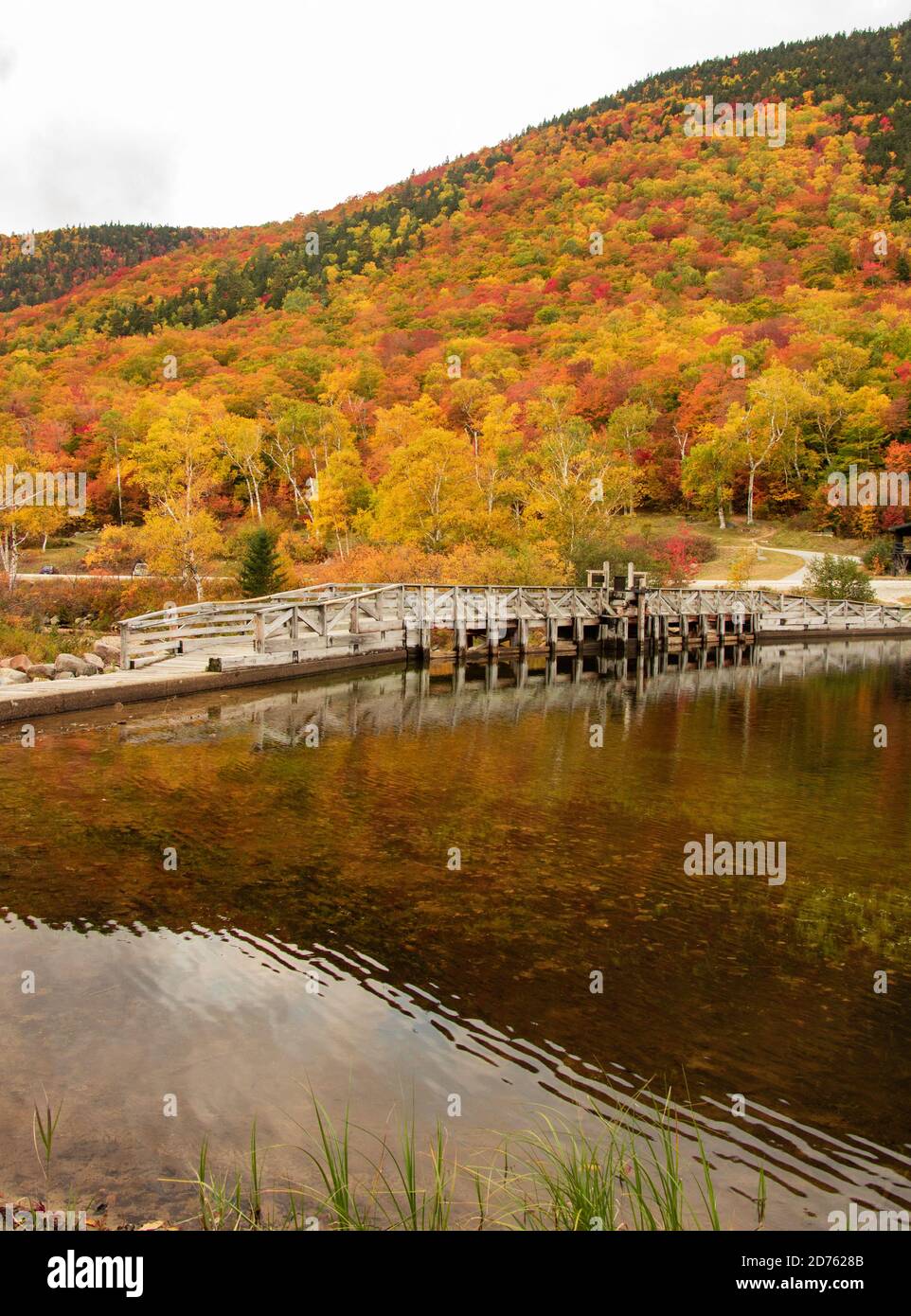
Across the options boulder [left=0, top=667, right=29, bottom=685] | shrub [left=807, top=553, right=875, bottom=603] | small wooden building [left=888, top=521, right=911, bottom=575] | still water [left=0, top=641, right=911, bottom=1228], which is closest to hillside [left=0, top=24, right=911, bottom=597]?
small wooden building [left=888, top=521, right=911, bottom=575]

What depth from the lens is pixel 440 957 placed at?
627cm

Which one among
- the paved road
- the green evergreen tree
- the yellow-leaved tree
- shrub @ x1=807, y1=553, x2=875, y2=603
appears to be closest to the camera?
the green evergreen tree

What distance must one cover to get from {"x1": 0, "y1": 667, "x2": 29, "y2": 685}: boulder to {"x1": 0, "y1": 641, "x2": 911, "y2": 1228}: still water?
5.37 meters

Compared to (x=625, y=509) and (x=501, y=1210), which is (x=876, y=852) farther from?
(x=625, y=509)

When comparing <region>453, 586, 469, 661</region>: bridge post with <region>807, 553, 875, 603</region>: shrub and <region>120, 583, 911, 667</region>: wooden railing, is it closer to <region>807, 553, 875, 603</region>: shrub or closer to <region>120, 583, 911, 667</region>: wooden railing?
<region>120, 583, 911, 667</region>: wooden railing

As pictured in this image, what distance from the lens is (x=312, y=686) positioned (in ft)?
71.9

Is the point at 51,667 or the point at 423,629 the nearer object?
the point at 51,667

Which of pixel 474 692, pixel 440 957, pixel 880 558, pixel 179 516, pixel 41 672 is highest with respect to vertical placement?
pixel 179 516

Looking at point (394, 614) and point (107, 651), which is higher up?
point (394, 614)

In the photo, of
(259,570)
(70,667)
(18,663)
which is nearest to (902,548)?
(259,570)

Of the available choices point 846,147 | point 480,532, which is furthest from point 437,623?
Result: point 846,147

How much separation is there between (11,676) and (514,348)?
278 ft

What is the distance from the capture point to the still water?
4.25 m

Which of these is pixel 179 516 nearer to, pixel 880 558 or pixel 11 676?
pixel 11 676
